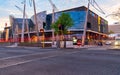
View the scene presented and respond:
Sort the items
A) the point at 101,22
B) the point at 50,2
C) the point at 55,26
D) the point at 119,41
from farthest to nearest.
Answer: the point at 101,22 → the point at 50,2 → the point at 119,41 → the point at 55,26

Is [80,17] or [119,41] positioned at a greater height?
[80,17]

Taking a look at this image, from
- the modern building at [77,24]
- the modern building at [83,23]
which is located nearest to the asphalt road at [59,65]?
the modern building at [77,24]

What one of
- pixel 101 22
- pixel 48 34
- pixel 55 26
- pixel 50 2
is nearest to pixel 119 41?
pixel 55 26

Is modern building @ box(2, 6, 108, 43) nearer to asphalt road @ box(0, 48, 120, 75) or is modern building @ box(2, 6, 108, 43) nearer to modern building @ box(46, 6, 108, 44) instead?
modern building @ box(46, 6, 108, 44)

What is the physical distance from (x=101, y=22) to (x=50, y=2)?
57.8m

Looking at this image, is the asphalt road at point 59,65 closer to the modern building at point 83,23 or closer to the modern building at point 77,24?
the modern building at point 77,24

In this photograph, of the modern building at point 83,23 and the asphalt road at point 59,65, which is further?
the modern building at point 83,23

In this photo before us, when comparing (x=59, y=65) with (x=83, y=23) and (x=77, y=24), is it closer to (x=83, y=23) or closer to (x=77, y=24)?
(x=83, y=23)

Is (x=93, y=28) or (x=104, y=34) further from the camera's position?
(x=104, y=34)

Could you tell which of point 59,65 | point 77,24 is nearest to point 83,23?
point 77,24

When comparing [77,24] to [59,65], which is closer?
[59,65]

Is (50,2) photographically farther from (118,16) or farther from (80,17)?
(118,16)

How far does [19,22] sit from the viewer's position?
127 meters

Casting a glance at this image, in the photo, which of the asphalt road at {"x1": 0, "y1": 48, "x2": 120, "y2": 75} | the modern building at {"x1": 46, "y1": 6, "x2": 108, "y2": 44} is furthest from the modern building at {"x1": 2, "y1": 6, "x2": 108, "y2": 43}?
the asphalt road at {"x1": 0, "y1": 48, "x2": 120, "y2": 75}
